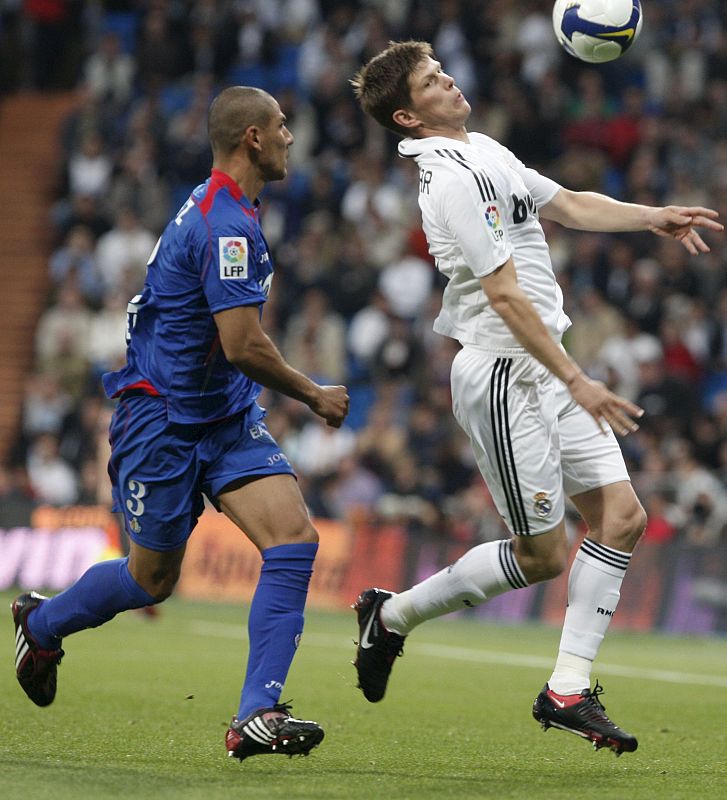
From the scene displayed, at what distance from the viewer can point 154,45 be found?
21500 mm

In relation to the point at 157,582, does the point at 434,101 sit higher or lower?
higher

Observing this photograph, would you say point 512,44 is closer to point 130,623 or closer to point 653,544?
point 653,544

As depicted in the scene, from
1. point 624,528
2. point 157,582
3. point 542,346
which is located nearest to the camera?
point 542,346

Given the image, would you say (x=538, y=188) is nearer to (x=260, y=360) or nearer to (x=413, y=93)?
(x=413, y=93)

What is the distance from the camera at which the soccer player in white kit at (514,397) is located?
6109 millimetres

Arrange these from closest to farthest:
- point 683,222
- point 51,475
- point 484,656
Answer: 1. point 683,222
2. point 484,656
3. point 51,475

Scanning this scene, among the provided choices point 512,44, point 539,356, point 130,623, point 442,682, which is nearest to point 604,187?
point 512,44

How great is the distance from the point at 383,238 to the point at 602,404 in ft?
41.7

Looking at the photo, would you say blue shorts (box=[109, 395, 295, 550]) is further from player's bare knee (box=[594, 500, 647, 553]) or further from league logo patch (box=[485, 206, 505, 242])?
player's bare knee (box=[594, 500, 647, 553])

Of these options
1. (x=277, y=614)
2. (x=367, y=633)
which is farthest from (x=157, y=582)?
(x=367, y=633)

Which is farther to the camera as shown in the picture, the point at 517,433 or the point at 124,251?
the point at 124,251

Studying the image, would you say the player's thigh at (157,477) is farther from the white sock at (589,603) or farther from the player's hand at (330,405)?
the white sock at (589,603)

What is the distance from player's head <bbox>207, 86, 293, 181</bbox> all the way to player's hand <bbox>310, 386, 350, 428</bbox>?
886 millimetres

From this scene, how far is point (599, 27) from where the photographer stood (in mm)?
7020
